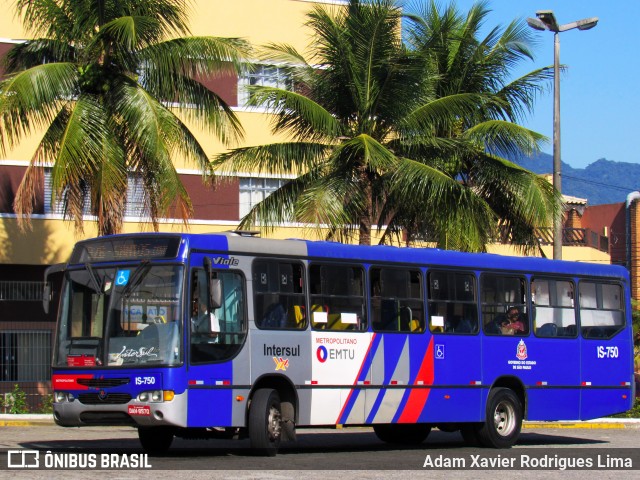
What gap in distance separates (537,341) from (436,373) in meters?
2.45

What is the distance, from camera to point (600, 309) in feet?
69.1

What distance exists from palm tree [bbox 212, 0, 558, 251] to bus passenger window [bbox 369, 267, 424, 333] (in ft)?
19.9

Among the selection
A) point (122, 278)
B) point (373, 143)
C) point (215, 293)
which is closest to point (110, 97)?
point (373, 143)

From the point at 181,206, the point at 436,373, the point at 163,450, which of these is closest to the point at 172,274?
the point at 163,450

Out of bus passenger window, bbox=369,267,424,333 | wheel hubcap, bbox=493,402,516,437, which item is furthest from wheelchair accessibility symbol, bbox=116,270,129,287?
wheel hubcap, bbox=493,402,516,437

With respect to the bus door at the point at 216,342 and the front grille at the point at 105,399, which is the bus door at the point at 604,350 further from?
the front grille at the point at 105,399

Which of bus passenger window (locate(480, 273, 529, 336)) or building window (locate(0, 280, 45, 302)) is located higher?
building window (locate(0, 280, 45, 302))

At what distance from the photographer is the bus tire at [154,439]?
16.5 m

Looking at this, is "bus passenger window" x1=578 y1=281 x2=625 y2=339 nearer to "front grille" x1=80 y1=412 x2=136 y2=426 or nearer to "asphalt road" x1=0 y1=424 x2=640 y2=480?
"asphalt road" x1=0 y1=424 x2=640 y2=480

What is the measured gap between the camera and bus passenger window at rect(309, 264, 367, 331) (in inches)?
656

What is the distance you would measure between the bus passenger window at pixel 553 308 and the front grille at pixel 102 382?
8041mm

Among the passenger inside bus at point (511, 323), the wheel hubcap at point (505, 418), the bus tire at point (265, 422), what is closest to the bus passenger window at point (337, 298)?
the bus tire at point (265, 422)

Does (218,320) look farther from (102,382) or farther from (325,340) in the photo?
(325,340)

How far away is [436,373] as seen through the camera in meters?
18.3
